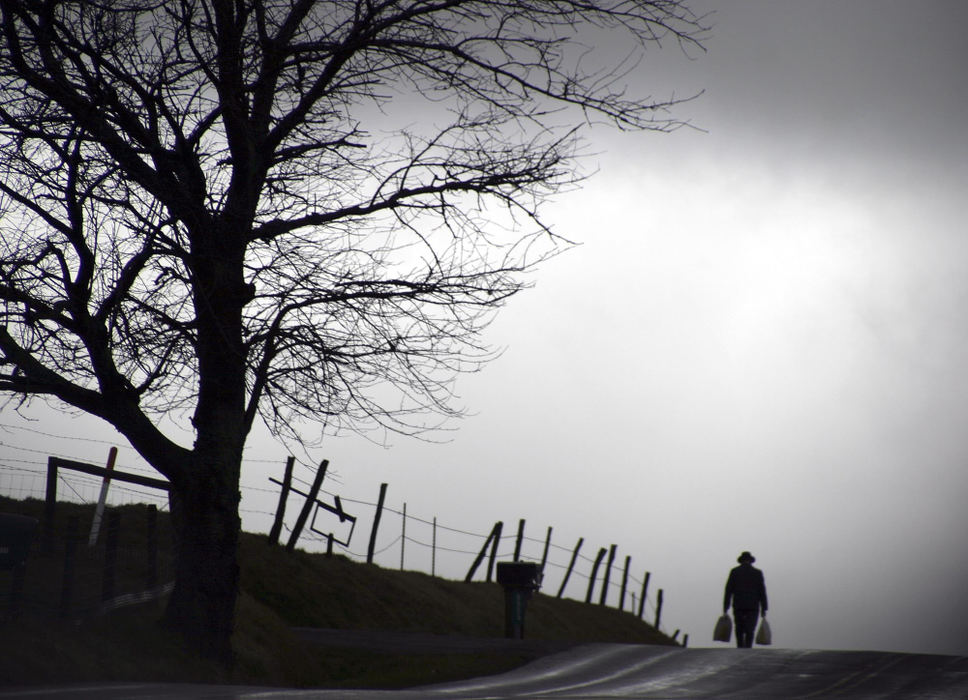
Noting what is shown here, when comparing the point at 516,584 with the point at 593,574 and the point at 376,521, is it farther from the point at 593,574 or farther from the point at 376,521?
the point at 593,574

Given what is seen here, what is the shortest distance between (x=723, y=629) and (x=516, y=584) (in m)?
3.43

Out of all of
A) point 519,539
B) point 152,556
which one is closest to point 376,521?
point 519,539

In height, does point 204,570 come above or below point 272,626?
above

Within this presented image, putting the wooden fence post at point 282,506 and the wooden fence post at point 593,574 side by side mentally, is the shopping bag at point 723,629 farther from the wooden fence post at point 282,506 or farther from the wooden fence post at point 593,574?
the wooden fence post at point 593,574

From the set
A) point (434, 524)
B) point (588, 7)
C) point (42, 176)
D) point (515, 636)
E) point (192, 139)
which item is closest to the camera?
point (42, 176)

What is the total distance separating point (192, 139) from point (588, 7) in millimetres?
4312

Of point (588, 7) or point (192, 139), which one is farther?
point (588, 7)

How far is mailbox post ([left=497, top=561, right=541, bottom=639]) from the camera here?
16.3 metres

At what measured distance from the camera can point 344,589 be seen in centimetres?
2039

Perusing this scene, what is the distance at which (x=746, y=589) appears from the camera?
1655 cm

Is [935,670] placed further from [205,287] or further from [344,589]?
[344,589]

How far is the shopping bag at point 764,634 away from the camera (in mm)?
16152

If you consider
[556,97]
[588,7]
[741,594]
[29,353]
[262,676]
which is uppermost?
[588,7]

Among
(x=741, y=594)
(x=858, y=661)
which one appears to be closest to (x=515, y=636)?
(x=741, y=594)
